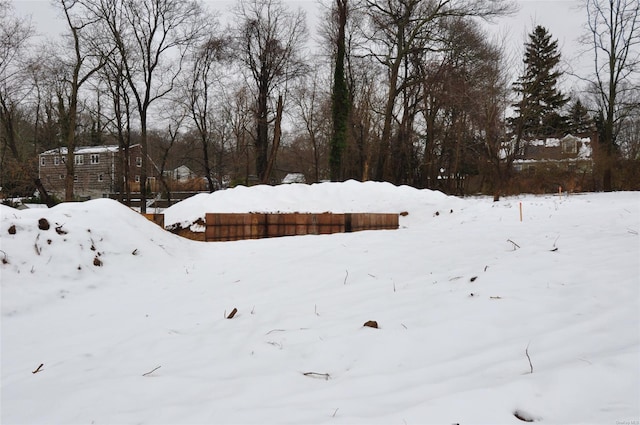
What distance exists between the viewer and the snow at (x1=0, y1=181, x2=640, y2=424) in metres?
1.45

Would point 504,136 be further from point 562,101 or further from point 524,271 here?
point 562,101

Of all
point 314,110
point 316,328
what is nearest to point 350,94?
point 314,110

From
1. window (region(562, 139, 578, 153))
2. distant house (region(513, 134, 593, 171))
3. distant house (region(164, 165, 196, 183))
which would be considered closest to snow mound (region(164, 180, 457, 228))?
distant house (region(513, 134, 593, 171))

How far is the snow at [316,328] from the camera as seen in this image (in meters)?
1.45

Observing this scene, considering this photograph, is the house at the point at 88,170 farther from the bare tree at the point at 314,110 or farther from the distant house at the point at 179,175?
the bare tree at the point at 314,110

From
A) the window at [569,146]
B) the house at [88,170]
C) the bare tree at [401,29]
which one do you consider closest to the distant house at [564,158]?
the window at [569,146]

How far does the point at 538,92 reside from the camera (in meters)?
21.5

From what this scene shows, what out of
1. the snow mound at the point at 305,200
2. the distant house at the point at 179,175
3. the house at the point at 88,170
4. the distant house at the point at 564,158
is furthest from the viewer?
the distant house at the point at 179,175

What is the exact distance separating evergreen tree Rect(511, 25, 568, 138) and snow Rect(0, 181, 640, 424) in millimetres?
13152

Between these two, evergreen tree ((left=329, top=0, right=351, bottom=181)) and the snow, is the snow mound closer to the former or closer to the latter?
the snow

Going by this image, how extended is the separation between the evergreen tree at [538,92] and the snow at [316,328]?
13.2 m

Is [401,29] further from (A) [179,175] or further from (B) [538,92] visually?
(A) [179,175]

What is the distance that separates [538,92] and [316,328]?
965 inches

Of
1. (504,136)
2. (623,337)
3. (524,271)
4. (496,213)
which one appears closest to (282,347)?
(623,337)
